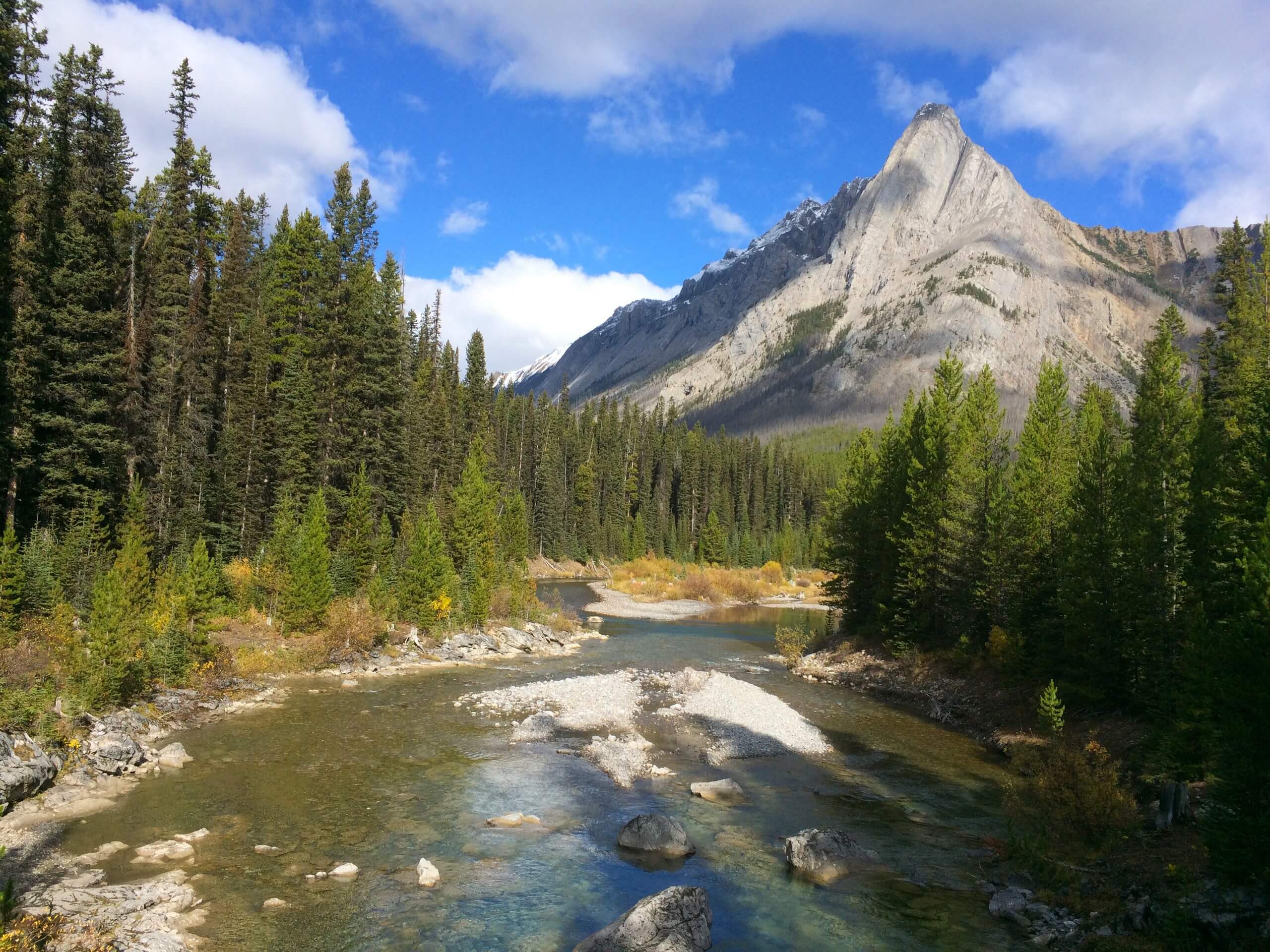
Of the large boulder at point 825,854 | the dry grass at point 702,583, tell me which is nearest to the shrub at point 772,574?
the dry grass at point 702,583

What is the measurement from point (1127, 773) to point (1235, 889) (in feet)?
33.7

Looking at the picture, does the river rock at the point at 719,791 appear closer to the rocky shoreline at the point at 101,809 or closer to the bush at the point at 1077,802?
the bush at the point at 1077,802

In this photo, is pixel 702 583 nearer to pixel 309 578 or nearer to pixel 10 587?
pixel 309 578

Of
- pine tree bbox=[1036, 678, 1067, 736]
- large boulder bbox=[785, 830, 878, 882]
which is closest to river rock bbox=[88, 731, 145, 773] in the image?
large boulder bbox=[785, 830, 878, 882]

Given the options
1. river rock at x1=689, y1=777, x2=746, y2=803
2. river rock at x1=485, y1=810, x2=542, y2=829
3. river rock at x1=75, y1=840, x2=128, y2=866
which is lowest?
river rock at x1=689, y1=777, x2=746, y2=803

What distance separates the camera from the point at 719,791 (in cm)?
2116

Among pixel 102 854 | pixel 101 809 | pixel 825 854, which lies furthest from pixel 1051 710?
pixel 101 809

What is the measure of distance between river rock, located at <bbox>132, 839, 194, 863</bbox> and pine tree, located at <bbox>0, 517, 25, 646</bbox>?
33.7 feet

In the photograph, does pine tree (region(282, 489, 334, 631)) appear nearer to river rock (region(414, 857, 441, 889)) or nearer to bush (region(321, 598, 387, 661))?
bush (region(321, 598, 387, 661))

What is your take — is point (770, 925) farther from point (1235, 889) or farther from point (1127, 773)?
point (1127, 773)

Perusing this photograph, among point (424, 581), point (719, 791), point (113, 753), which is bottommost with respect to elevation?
point (719, 791)

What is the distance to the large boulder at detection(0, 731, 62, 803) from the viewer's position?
15.8m

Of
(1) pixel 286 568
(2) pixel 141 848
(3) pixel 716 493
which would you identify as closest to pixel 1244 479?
(2) pixel 141 848

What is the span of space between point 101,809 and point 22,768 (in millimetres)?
1821
